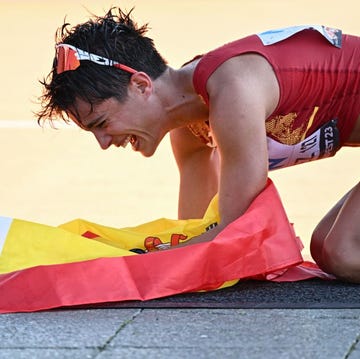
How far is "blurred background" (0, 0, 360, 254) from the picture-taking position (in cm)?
607

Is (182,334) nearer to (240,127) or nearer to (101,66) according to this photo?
(240,127)

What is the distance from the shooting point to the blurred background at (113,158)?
607 centimetres

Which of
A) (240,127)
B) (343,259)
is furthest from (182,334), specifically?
(343,259)

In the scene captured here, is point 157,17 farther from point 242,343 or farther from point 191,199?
point 242,343

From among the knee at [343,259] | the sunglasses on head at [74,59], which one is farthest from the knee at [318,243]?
the sunglasses on head at [74,59]

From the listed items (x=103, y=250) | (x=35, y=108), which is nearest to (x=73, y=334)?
(x=103, y=250)

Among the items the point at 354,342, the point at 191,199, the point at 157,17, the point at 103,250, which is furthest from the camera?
the point at 157,17

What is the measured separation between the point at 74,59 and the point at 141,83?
0.84ft

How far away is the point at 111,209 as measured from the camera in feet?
19.8

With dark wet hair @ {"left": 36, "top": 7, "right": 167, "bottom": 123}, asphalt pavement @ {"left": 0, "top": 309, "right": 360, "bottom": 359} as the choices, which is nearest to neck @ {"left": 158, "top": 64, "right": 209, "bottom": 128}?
dark wet hair @ {"left": 36, "top": 7, "right": 167, "bottom": 123}

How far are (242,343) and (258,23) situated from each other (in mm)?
7681

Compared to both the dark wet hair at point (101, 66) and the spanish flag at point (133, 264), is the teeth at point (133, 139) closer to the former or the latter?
the dark wet hair at point (101, 66)

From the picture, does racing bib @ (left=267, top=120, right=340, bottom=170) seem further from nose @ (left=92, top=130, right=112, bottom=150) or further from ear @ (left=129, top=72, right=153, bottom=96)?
nose @ (left=92, top=130, right=112, bottom=150)

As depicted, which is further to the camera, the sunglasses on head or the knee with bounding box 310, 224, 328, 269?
the knee with bounding box 310, 224, 328, 269
